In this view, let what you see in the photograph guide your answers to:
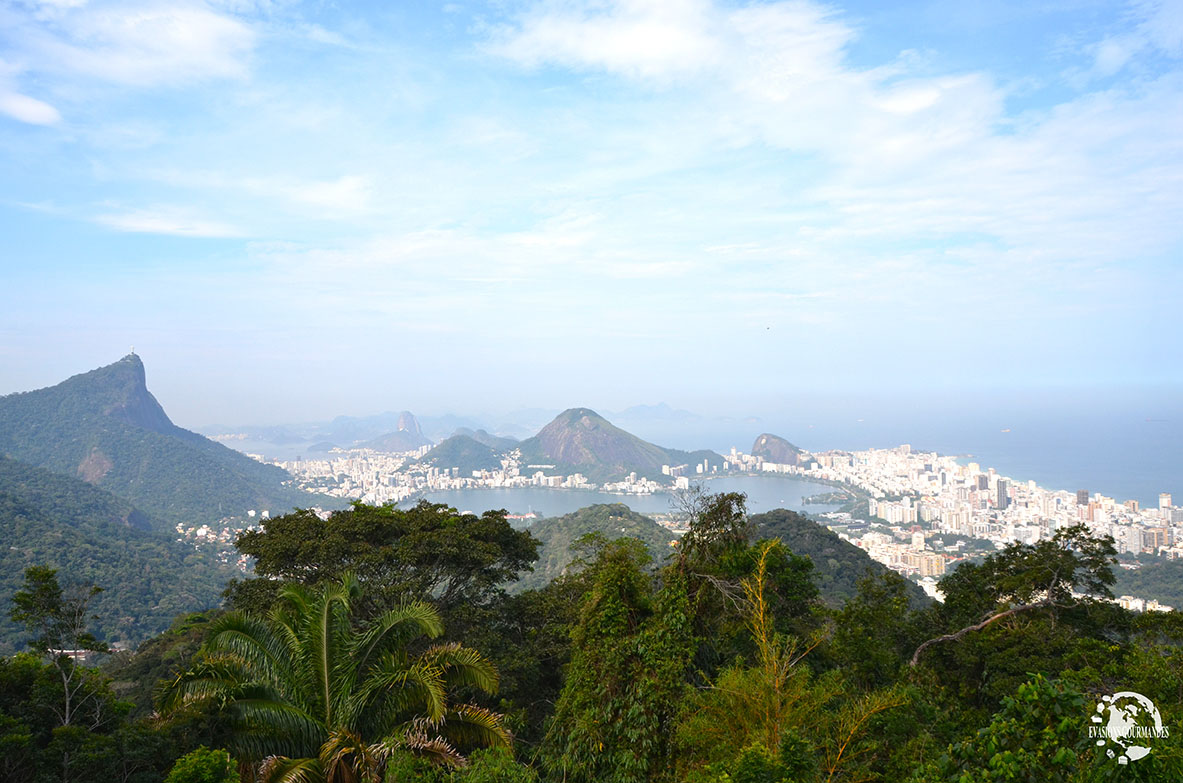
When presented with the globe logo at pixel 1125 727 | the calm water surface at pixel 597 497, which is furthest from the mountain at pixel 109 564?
the calm water surface at pixel 597 497

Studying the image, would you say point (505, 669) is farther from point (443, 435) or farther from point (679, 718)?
point (443, 435)

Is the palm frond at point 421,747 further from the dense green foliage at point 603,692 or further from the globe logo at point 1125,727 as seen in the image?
the globe logo at point 1125,727

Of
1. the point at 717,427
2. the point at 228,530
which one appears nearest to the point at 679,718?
the point at 228,530

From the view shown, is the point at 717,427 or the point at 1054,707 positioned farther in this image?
the point at 717,427

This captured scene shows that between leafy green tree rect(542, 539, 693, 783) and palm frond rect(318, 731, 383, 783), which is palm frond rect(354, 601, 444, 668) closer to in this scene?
palm frond rect(318, 731, 383, 783)

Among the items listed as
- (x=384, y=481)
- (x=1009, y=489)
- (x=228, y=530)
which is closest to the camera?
(x=1009, y=489)

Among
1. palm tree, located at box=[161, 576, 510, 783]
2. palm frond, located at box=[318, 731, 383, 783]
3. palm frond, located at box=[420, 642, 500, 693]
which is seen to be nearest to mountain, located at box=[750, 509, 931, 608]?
palm frond, located at box=[420, 642, 500, 693]
